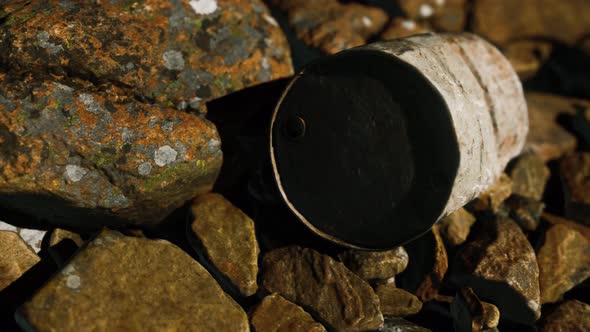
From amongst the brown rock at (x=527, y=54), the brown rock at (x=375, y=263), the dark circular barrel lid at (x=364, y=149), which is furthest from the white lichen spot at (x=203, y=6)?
the brown rock at (x=527, y=54)

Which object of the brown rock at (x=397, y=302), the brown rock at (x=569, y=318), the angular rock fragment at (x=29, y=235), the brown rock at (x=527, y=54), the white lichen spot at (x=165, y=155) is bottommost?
the brown rock at (x=397, y=302)

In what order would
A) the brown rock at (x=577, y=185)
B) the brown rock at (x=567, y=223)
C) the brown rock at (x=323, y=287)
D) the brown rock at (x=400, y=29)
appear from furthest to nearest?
the brown rock at (x=400, y=29), the brown rock at (x=577, y=185), the brown rock at (x=567, y=223), the brown rock at (x=323, y=287)

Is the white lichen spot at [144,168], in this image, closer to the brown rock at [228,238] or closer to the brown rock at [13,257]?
the brown rock at [228,238]

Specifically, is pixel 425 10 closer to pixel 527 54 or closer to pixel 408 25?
pixel 408 25


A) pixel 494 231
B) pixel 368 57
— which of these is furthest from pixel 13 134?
pixel 494 231

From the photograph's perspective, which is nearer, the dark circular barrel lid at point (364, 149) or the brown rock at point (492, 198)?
the dark circular barrel lid at point (364, 149)

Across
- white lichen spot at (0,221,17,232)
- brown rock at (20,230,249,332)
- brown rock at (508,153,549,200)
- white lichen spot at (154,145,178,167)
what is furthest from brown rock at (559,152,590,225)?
white lichen spot at (0,221,17,232)
